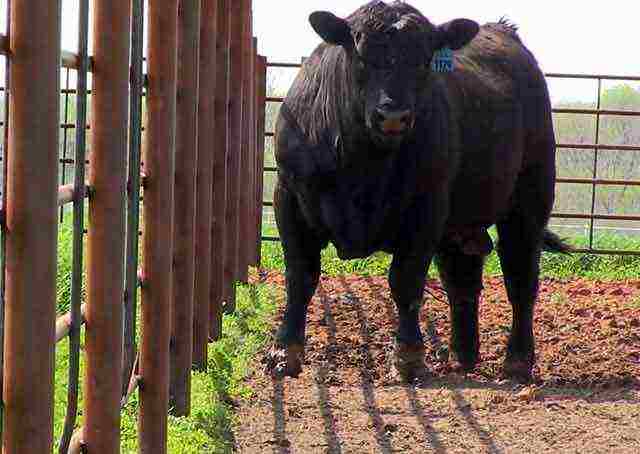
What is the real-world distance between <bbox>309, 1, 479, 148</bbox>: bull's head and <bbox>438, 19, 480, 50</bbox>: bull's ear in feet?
0.24

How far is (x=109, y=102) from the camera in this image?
3363 mm

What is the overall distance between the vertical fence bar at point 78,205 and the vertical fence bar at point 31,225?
0.54 meters

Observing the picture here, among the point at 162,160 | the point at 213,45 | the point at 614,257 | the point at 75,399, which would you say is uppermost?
the point at 213,45

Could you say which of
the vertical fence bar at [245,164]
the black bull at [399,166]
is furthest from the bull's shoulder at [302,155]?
the vertical fence bar at [245,164]

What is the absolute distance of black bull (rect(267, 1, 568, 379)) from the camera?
6.33 metres

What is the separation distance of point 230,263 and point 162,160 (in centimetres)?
402

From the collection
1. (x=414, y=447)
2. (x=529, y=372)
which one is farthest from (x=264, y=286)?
(x=414, y=447)

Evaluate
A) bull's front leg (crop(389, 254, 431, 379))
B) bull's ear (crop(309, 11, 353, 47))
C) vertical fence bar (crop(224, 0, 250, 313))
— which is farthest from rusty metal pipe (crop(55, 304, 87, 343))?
vertical fence bar (crop(224, 0, 250, 313))

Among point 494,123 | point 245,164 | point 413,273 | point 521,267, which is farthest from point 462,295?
point 245,164

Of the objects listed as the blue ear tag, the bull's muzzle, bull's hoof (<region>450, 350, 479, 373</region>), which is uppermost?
the blue ear tag

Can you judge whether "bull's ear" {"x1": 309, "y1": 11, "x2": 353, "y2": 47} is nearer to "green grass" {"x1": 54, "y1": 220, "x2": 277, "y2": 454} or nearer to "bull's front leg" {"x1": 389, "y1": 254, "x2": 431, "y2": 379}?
"bull's front leg" {"x1": 389, "y1": 254, "x2": 431, "y2": 379}

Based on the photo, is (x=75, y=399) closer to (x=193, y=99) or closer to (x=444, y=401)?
(x=193, y=99)

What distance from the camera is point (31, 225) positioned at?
260 centimetres

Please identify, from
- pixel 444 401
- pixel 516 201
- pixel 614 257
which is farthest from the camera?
pixel 614 257
